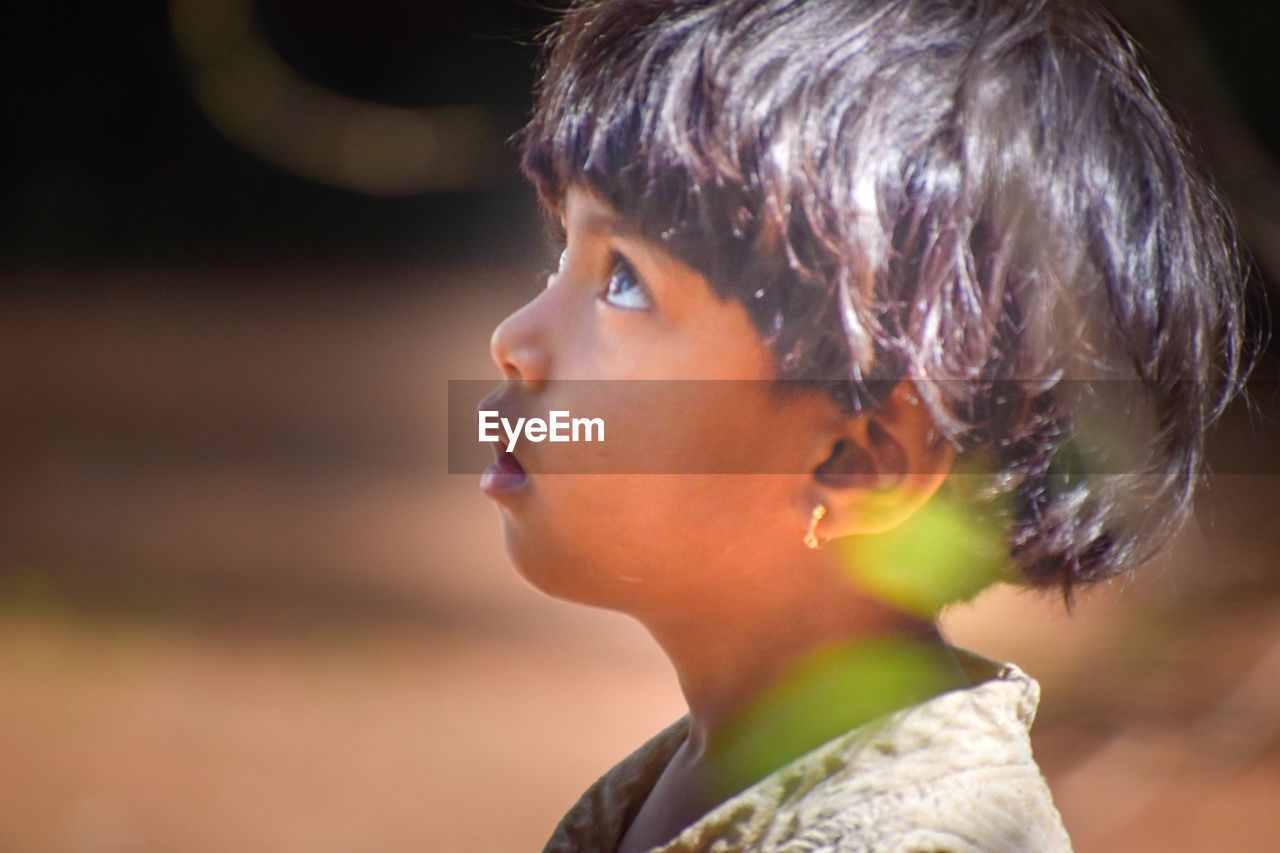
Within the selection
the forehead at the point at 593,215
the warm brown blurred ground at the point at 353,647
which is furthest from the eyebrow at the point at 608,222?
the warm brown blurred ground at the point at 353,647

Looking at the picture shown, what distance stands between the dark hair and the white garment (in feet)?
0.35

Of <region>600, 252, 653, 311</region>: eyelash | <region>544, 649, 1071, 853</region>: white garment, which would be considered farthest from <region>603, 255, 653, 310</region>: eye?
<region>544, 649, 1071, 853</region>: white garment

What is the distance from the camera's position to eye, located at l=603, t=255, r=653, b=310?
0.63 metres

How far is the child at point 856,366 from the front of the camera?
0.56 m

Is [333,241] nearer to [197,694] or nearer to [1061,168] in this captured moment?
[197,694]

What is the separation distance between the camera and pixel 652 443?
2.07ft

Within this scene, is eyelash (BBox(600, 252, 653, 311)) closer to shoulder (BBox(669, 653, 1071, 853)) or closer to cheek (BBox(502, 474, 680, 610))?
cheek (BBox(502, 474, 680, 610))

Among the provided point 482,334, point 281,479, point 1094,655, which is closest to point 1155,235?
point 1094,655

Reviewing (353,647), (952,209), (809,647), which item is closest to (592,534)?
(809,647)

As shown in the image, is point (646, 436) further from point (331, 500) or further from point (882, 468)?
point (331, 500)

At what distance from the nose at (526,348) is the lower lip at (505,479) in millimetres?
50

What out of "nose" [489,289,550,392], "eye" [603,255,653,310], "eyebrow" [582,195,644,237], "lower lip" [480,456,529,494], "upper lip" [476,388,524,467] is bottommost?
"lower lip" [480,456,529,494]

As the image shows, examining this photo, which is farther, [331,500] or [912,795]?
[331,500]

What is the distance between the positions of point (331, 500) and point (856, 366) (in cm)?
252
